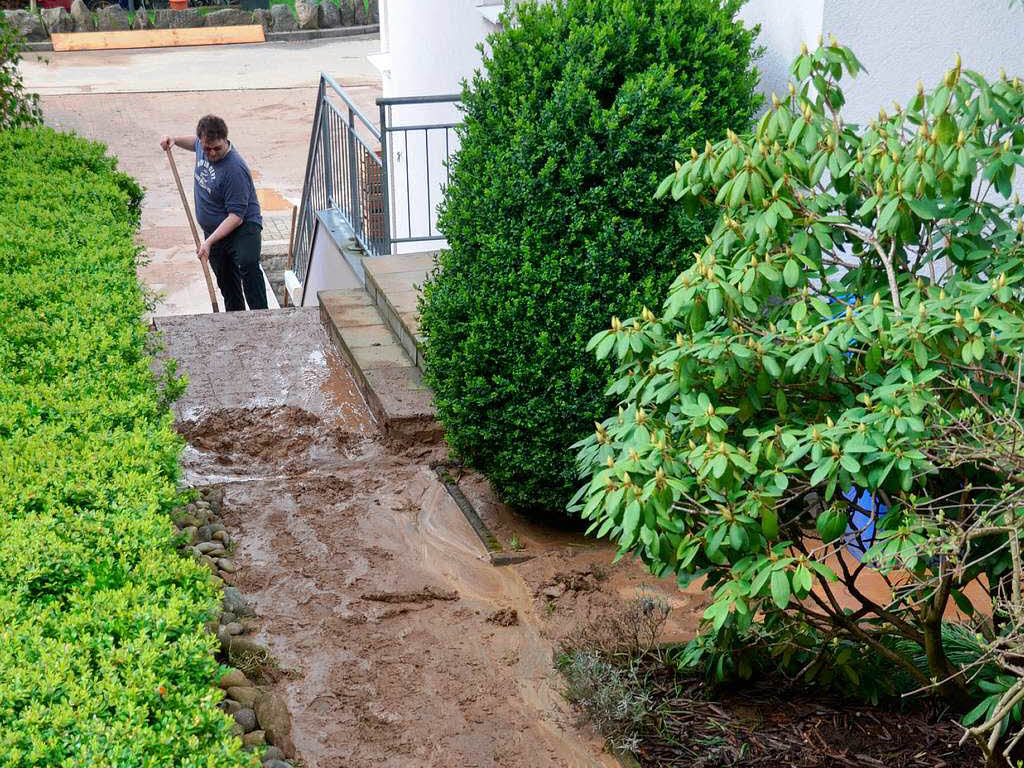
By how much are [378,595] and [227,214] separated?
5.70 m

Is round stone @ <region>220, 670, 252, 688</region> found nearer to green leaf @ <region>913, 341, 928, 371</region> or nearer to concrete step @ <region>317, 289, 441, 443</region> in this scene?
concrete step @ <region>317, 289, 441, 443</region>

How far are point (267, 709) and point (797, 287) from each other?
7.56 ft

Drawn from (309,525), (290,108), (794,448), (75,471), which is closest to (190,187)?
(290,108)

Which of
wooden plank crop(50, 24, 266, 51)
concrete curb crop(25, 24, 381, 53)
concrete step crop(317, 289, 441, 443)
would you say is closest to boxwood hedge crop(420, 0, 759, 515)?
concrete step crop(317, 289, 441, 443)

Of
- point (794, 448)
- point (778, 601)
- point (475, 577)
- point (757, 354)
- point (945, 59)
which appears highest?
point (945, 59)

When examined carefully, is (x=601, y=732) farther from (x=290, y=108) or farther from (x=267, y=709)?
(x=290, y=108)

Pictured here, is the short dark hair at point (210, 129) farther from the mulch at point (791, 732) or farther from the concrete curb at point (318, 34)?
the concrete curb at point (318, 34)

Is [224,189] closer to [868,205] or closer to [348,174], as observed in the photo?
[348,174]

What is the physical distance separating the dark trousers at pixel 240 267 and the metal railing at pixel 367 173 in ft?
2.93

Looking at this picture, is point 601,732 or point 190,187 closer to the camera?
point 601,732

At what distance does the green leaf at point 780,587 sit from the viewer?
312 centimetres

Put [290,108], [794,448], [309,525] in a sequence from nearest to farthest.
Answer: [794,448] < [309,525] < [290,108]

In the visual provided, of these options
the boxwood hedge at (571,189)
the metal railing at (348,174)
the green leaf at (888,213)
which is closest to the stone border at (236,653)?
the boxwood hedge at (571,189)

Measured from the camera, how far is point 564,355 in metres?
5.16
